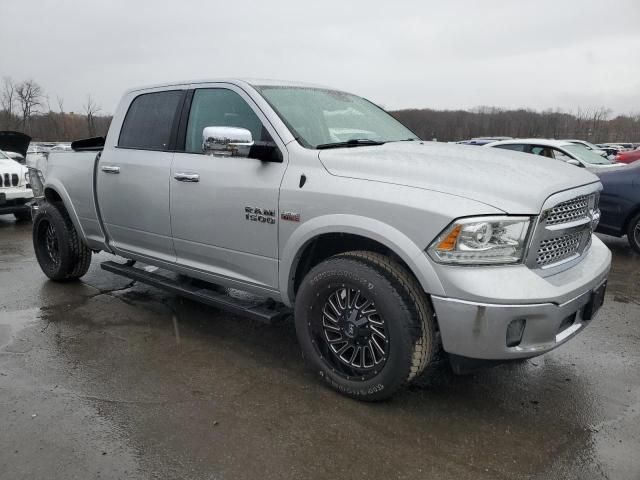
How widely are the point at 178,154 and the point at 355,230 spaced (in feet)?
5.70

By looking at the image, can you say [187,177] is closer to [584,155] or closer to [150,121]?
[150,121]

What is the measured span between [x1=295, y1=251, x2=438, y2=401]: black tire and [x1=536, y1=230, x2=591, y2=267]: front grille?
0.66m

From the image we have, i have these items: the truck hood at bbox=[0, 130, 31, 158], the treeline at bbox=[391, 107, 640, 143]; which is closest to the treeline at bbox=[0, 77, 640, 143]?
the treeline at bbox=[391, 107, 640, 143]

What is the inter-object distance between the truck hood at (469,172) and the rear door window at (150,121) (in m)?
1.58

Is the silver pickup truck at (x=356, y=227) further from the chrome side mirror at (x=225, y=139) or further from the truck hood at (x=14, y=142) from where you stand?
the truck hood at (x=14, y=142)

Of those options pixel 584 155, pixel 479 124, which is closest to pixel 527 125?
pixel 479 124

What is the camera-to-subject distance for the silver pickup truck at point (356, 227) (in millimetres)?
2590

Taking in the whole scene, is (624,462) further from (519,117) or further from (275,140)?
(519,117)

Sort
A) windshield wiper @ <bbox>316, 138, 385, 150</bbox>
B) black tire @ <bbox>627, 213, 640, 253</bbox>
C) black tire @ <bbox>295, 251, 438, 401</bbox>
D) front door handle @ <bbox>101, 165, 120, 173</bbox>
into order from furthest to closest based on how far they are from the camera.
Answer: black tire @ <bbox>627, 213, 640, 253</bbox>
front door handle @ <bbox>101, 165, 120, 173</bbox>
windshield wiper @ <bbox>316, 138, 385, 150</bbox>
black tire @ <bbox>295, 251, 438, 401</bbox>

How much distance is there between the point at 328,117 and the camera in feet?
12.4

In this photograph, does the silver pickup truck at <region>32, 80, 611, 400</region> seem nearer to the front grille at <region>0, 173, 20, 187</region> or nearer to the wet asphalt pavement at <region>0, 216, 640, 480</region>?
the wet asphalt pavement at <region>0, 216, 640, 480</region>

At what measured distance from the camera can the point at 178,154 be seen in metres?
3.94

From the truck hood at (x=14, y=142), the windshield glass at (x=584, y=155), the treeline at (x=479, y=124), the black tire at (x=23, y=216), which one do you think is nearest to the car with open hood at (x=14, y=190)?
the black tire at (x=23, y=216)

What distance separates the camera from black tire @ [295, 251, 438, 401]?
2732mm
